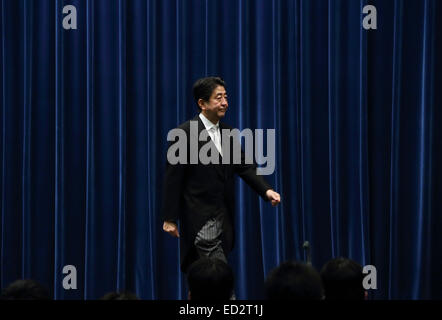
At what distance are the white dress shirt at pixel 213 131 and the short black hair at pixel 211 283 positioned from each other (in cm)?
106

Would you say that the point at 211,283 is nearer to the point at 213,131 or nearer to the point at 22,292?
the point at 22,292

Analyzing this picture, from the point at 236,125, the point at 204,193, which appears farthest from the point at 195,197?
the point at 236,125

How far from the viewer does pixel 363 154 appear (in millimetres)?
3477

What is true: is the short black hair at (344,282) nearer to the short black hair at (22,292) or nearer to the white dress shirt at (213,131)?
the short black hair at (22,292)

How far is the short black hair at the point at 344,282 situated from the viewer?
172 cm

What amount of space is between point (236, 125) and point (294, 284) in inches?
78.5

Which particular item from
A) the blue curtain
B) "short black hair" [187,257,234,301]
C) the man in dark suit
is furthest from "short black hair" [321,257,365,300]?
the blue curtain

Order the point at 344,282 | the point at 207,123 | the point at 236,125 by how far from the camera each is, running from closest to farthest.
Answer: the point at 344,282
the point at 207,123
the point at 236,125

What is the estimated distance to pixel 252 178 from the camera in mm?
2812

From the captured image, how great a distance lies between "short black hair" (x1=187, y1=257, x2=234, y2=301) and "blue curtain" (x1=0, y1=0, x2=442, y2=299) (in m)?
1.70

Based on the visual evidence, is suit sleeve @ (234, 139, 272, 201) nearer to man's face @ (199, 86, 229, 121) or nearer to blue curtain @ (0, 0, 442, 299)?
man's face @ (199, 86, 229, 121)

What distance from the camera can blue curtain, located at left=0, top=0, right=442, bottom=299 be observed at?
3.48m

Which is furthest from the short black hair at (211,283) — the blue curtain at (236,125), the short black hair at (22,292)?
the blue curtain at (236,125)
